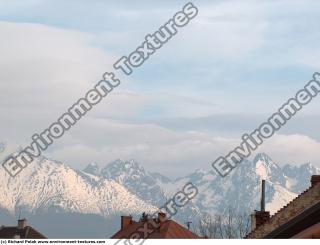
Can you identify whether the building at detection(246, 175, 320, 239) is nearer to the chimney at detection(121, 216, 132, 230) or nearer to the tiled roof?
the tiled roof

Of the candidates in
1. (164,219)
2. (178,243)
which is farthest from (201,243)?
(164,219)

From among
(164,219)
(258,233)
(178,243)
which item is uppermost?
(164,219)

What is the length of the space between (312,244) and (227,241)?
105 cm

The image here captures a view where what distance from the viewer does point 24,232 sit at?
4530 inches

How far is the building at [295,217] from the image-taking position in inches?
1188

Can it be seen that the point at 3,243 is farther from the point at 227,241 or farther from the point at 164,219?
the point at 164,219

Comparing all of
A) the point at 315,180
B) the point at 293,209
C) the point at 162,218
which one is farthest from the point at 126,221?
the point at 315,180

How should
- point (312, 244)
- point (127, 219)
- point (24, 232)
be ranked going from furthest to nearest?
point (24, 232)
point (127, 219)
point (312, 244)

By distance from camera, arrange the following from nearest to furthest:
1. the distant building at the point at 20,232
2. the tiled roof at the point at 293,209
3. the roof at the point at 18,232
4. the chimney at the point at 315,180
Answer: the tiled roof at the point at 293,209 → the chimney at the point at 315,180 → the roof at the point at 18,232 → the distant building at the point at 20,232

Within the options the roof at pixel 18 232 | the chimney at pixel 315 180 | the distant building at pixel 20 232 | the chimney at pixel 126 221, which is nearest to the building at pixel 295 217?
the chimney at pixel 315 180

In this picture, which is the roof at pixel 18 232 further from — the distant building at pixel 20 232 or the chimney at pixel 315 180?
the chimney at pixel 315 180

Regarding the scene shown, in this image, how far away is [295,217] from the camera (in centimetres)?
3247

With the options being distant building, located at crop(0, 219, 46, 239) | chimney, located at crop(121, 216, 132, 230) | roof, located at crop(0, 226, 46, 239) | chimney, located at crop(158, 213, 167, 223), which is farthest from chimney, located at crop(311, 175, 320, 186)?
→ distant building, located at crop(0, 219, 46, 239)

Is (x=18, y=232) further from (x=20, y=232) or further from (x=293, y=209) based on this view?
(x=293, y=209)
